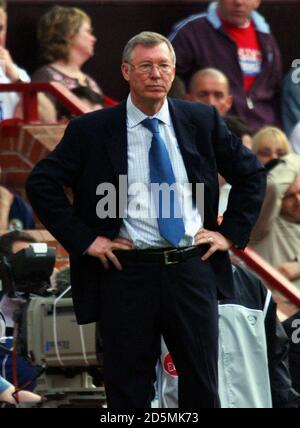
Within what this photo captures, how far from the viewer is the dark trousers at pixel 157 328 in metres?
6.98

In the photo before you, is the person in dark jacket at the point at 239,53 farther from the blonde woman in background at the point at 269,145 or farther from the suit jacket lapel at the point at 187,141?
the suit jacket lapel at the point at 187,141

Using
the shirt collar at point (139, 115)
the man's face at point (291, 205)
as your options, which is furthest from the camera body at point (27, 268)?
the man's face at point (291, 205)

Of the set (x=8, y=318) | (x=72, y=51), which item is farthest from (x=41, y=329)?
(x=72, y=51)

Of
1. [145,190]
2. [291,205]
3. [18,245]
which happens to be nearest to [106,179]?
[145,190]

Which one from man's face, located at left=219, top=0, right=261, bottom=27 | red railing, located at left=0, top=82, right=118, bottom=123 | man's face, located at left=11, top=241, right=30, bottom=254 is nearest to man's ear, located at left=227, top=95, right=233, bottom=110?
man's face, located at left=219, top=0, right=261, bottom=27

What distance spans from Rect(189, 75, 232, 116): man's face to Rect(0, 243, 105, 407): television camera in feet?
12.7

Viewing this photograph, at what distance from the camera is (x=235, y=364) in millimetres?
7879

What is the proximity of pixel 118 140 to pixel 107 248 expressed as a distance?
19.0 inches

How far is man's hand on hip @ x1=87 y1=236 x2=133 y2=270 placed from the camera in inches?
275

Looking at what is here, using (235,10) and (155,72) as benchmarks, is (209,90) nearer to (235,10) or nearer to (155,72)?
(235,10)

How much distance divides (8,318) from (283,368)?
1.53 metres

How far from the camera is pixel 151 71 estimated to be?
706cm
